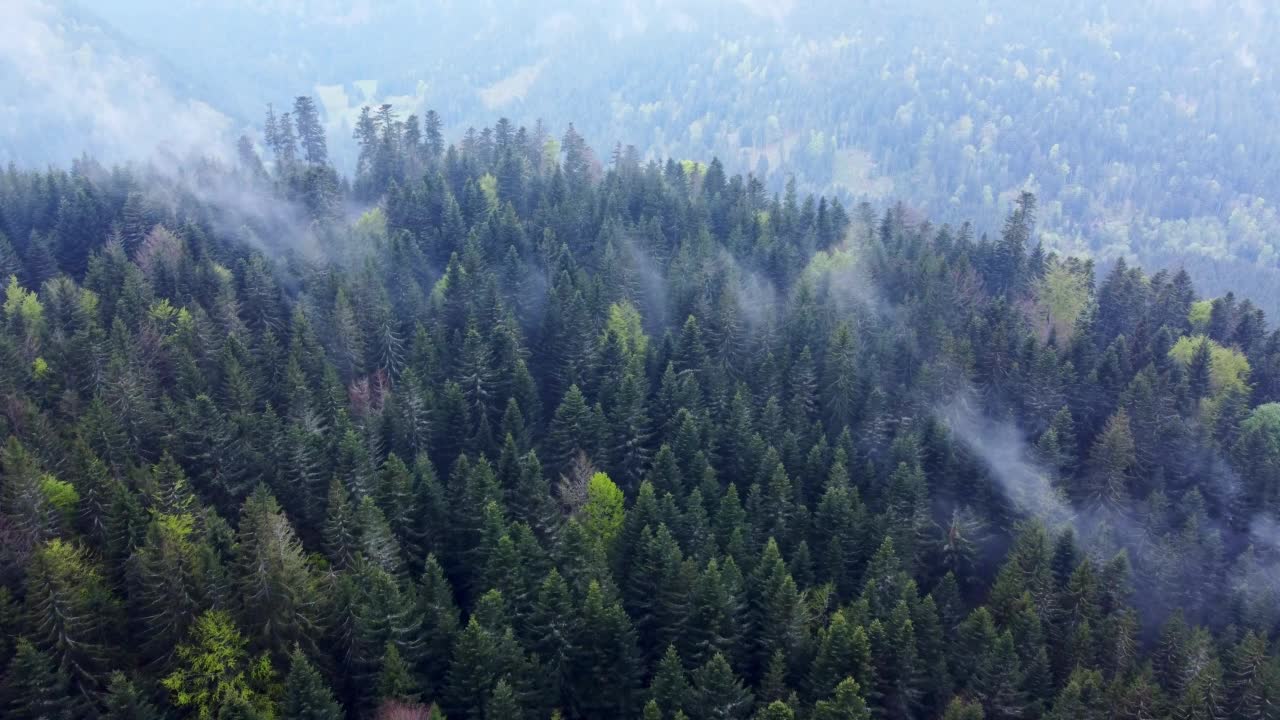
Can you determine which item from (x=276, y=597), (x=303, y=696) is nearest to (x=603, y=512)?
(x=276, y=597)

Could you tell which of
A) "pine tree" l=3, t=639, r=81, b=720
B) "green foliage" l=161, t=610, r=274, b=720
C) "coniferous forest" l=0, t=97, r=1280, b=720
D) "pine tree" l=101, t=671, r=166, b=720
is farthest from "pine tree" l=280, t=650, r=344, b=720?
"pine tree" l=3, t=639, r=81, b=720

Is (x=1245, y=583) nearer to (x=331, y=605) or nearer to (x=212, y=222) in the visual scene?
(x=331, y=605)

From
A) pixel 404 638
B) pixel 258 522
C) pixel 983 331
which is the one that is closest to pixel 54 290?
pixel 258 522

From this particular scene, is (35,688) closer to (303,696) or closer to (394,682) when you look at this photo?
(303,696)

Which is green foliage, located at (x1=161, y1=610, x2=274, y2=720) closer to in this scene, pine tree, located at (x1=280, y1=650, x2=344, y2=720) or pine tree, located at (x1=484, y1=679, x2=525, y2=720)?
pine tree, located at (x1=280, y1=650, x2=344, y2=720)

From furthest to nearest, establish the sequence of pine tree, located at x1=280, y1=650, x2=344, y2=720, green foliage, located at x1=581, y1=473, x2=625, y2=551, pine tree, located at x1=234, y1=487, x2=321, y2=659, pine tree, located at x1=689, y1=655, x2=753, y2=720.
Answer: green foliage, located at x1=581, y1=473, x2=625, y2=551
pine tree, located at x1=234, y1=487, x2=321, y2=659
pine tree, located at x1=689, y1=655, x2=753, y2=720
pine tree, located at x1=280, y1=650, x2=344, y2=720

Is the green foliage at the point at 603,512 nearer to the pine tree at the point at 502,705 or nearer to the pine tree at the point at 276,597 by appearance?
the pine tree at the point at 502,705

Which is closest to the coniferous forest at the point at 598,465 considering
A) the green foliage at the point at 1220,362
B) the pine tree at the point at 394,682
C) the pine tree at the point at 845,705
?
the pine tree at the point at 394,682

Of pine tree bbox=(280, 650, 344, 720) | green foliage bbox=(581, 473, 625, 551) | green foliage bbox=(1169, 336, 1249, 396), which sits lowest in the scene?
green foliage bbox=(1169, 336, 1249, 396)
